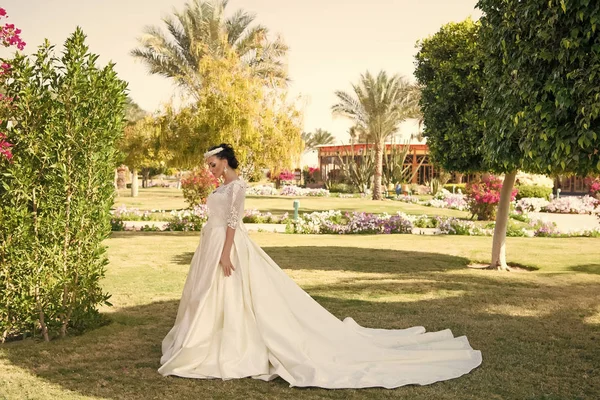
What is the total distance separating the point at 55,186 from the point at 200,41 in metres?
25.4

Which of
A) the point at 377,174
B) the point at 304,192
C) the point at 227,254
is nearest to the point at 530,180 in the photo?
the point at 377,174

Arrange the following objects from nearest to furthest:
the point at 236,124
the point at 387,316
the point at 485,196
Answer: the point at 387,316 < the point at 236,124 < the point at 485,196

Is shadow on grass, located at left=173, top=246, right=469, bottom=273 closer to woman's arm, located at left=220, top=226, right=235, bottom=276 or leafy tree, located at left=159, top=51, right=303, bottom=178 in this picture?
leafy tree, located at left=159, top=51, right=303, bottom=178

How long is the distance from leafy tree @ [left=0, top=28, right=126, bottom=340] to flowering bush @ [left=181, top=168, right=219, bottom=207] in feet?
49.1

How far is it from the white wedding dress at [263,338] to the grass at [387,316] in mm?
169

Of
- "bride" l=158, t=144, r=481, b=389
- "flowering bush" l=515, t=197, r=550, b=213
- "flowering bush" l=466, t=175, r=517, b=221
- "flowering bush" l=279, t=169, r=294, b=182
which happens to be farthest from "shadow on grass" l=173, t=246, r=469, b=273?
"flowering bush" l=279, t=169, r=294, b=182

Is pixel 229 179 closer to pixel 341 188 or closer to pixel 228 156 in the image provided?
pixel 228 156

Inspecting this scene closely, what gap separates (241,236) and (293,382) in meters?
1.57

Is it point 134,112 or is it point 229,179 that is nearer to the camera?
point 229,179

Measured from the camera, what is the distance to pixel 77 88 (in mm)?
6734

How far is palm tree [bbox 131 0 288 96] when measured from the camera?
30.7 meters

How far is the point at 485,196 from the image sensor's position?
→ 78.9 ft

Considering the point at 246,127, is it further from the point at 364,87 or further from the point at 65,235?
the point at 364,87

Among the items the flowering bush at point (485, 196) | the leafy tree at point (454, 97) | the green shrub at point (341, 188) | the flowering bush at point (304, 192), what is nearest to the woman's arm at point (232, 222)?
the leafy tree at point (454, 97)
